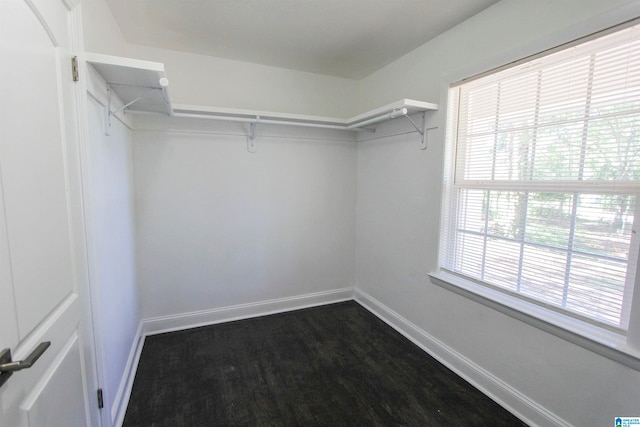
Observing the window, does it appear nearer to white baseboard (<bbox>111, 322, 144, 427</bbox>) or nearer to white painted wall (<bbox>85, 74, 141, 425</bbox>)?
white painted wall (<bbox>85, 74, 141, 425</bbox>)

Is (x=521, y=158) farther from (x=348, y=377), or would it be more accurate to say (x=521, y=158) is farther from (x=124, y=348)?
(x=124, y=348)

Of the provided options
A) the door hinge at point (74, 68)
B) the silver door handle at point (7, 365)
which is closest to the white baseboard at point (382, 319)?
the silver door handle at point (7, 365)

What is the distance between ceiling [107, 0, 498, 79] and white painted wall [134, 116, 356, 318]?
661 millimetres

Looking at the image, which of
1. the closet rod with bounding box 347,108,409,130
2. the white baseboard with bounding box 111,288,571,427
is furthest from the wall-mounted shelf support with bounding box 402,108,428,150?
the white baseboard with bounding box 111,288,571,427

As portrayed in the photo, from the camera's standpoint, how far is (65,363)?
118 cm

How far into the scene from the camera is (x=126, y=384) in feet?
6.61

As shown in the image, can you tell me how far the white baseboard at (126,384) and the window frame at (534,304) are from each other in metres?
2.27

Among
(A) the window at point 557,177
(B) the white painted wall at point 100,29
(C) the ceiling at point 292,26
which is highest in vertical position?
(C) the ceiling at point 292,26

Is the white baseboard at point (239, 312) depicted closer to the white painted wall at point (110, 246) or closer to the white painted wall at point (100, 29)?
the white painted wall at point (110, 246)

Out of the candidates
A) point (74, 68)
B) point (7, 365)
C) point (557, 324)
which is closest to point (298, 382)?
point (557, 324)

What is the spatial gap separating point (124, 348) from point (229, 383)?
2.46 feet

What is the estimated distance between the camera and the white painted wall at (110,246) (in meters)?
1.49

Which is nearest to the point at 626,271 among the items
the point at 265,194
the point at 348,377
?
the point at 348,377

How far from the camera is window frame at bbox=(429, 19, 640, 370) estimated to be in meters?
1.38
